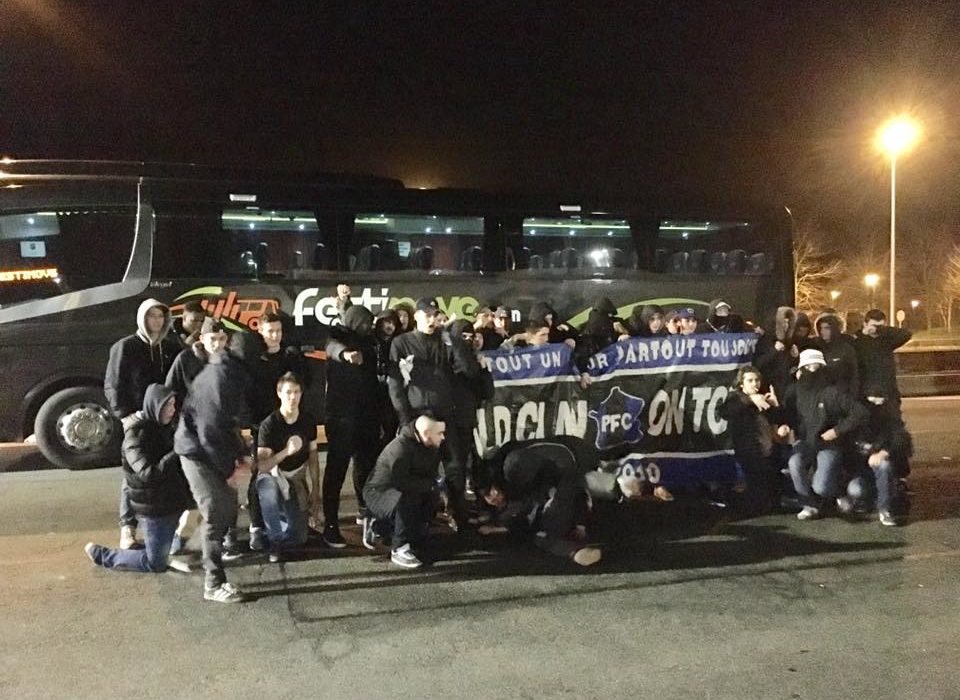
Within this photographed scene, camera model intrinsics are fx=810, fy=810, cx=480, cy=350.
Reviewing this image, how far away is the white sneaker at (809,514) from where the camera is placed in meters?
6.47

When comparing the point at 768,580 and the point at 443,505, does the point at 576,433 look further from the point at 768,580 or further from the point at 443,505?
the point at 768,580

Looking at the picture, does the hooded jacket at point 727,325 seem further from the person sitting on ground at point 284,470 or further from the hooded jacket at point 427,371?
the person sitting on ground at point 284,470

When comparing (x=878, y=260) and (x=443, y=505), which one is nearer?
(x=443, y=505)

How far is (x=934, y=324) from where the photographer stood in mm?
54406

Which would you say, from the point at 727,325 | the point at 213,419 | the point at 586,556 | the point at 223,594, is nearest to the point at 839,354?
the point at 727,325

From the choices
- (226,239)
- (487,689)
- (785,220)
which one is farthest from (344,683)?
(785,220)

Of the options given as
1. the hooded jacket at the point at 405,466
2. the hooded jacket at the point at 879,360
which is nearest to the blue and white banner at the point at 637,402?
the hooded jacket at the point at 405,466

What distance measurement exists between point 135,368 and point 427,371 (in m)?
1.94

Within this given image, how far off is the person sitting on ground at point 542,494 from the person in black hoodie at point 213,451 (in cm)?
201

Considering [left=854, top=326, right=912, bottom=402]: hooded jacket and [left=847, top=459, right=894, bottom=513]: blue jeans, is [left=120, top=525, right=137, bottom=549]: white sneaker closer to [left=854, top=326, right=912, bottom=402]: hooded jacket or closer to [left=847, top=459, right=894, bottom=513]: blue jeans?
[left=847, top=459, right=894, bottom=513]: blue jeans

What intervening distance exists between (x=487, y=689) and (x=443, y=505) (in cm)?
284

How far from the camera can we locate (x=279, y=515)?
5.61m

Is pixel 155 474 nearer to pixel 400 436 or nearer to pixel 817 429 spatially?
pixel 400 436

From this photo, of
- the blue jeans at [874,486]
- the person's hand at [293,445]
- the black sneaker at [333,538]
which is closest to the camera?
the person's hand at [293,445]
